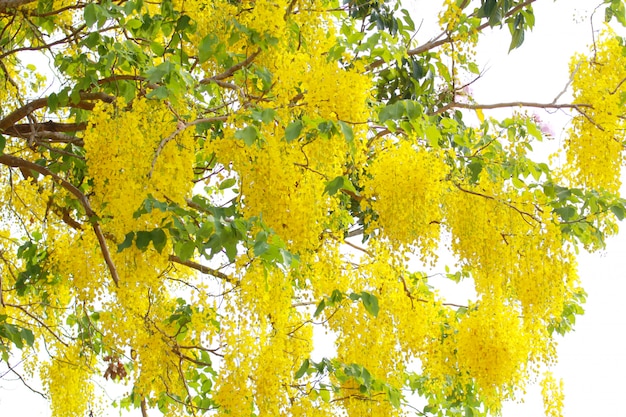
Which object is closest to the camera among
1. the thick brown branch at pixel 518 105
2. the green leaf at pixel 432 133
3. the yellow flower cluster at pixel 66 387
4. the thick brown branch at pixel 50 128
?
the green leaf at pixel 432 133

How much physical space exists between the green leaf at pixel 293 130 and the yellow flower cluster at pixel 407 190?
1.49 ft

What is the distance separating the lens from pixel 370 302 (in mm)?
2783

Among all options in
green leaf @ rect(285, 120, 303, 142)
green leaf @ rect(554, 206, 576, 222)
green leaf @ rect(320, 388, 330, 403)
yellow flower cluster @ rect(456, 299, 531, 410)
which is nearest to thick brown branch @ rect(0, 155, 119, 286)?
green leaf @ rect(320, 388, 330, 403)

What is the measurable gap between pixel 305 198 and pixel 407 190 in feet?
1.10

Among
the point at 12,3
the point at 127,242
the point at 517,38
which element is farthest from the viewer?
the point at 517,38

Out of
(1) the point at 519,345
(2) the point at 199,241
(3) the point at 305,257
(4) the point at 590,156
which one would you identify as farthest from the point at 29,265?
(4) the point at 590,156

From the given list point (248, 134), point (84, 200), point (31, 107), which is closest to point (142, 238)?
point (248, 134)

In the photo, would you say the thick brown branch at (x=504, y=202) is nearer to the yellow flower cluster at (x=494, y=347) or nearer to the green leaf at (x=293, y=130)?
the yellow flower cluster at (x=494, y=347)

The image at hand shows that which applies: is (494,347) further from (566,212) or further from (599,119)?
(599,119)

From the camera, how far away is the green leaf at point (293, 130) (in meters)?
2.22

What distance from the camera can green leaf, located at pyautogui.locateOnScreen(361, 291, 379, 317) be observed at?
109 inches

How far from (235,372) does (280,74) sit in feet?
3.07

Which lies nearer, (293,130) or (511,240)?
(293,130)

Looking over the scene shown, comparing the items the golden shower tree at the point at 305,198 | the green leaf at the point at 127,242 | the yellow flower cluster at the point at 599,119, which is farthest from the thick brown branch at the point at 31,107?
the yellow flower cluster at the point at 599,119
